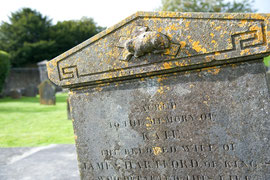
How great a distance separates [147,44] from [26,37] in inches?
1642

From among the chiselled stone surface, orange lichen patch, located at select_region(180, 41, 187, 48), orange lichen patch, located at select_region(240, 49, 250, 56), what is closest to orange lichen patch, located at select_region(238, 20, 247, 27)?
the chiselled stone surface

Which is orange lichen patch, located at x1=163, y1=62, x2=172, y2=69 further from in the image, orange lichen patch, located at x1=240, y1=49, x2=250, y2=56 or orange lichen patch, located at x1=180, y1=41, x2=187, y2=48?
orange lichen patch, located at x1=240, y1=49, x2=250, y2=56

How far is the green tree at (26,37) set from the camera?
36750mm

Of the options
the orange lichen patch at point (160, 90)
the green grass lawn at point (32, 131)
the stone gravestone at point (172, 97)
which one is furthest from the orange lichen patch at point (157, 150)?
the green grass lawn at point (32, 131)

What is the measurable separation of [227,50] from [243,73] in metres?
0.24

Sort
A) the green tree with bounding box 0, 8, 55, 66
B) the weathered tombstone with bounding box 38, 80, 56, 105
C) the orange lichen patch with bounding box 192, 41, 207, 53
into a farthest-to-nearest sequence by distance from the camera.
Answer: the green tree with bounding box 0, 8, 55, 66 < the weathered tombstone with bounding box 38, 80, 56, 105 < the orange lichen patch with bounding box 192, 41, 207, 53

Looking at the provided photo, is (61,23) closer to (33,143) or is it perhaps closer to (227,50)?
(33,143)

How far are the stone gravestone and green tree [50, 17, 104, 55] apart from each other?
38453 millimetres

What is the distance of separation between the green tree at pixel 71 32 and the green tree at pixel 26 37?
4.77ft

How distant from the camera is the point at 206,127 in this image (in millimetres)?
2236

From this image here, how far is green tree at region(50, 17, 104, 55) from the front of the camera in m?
40.3

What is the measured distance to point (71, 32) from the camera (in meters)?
43.1

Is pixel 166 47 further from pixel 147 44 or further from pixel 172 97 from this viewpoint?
pixel 172 97

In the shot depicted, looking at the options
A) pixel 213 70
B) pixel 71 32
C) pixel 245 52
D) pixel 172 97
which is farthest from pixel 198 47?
pixel 71 32
